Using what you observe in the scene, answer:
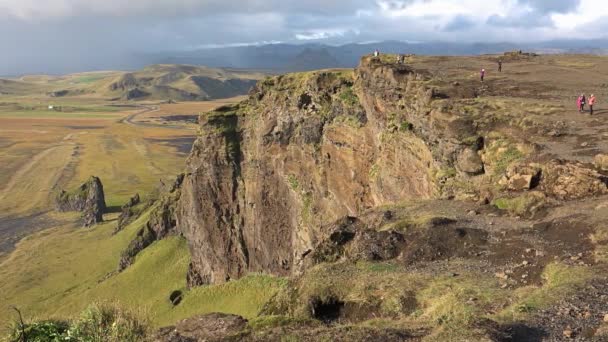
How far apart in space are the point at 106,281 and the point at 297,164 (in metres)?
38.3

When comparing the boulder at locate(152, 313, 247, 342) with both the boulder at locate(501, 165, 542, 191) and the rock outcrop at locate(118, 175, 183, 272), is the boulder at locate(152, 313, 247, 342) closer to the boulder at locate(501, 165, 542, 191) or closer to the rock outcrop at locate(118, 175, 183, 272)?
the boulder at locate(501, 165, 542, 191)

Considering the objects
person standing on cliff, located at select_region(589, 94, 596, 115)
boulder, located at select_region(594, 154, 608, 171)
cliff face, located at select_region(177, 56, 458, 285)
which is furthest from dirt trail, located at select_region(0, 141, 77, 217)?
boulder, located at select_region(594, 154, 608, 171)

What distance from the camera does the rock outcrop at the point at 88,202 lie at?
383 ft

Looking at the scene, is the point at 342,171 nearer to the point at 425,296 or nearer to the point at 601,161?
the point at 601,161

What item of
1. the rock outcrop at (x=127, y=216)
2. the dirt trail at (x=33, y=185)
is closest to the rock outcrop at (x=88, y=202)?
the dirt trail at (x=33, y=185)

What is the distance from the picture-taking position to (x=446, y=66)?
63.0m

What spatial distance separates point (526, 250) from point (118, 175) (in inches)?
6292

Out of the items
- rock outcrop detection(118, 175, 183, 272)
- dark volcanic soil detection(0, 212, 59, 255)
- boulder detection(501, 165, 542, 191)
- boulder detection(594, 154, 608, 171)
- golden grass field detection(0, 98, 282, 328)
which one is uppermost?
boulder detection(594, 154, 608, 171)

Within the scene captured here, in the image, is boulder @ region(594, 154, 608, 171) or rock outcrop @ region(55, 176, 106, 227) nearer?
boulder @ region(594, 154, 608, 171)

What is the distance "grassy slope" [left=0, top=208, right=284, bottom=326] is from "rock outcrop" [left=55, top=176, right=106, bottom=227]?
36.4 ft

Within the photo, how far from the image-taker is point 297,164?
193 feet

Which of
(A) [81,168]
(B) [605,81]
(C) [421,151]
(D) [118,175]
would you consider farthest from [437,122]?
(A) [81,168]

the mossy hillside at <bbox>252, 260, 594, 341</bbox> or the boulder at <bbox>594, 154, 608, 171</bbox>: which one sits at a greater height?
the boulder at <bbox>594, 154, 608, 171</bbox>

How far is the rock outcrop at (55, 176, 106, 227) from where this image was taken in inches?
4596
